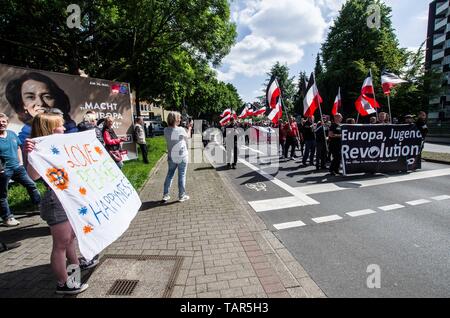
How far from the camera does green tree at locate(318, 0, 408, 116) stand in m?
32.9

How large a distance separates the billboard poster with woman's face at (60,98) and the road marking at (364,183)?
18.6 ft

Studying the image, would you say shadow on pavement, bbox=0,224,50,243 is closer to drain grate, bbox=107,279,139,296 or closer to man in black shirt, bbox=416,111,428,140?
drain grate, bbox=107,279,139,296

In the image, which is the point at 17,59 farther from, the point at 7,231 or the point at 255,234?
the point at 255,234

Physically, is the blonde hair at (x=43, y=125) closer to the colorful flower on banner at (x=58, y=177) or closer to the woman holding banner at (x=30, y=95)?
the colorful flower on banner at (x=58, y=177)

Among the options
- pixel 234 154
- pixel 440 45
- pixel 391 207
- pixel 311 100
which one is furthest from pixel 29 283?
pixel 440 45

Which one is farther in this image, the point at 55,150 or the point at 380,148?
the point at 380,148

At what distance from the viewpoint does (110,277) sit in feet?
9.85

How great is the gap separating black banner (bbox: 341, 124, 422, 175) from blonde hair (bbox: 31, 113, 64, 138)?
765 centimetres

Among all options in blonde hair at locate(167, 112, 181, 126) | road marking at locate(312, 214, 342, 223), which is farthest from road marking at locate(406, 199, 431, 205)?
blonde hair at locate(167, 112, 181, 126)

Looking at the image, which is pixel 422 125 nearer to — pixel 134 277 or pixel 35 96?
pixel 134 277

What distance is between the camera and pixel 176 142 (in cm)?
562

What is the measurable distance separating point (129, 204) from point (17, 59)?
1843 centimetres

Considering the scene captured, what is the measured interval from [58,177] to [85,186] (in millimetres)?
285
